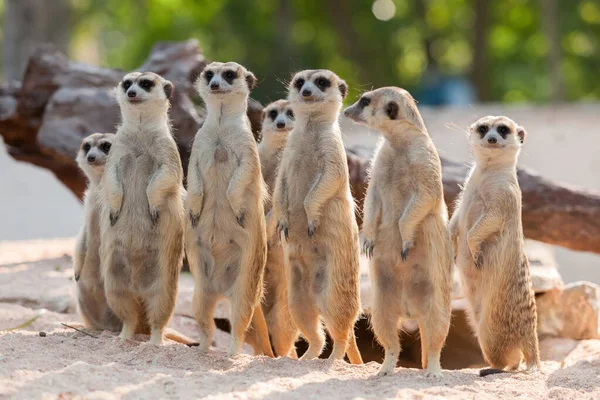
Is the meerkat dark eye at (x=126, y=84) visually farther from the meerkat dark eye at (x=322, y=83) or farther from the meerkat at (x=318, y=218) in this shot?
the meerkat dark eye at (x=322, y=83)

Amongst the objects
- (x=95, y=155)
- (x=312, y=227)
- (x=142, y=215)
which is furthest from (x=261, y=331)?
(x=95, y=155)

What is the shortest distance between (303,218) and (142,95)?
1148 millimetres

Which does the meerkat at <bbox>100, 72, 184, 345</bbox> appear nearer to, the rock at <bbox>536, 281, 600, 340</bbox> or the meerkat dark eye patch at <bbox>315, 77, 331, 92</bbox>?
the meerkat dark eye patch at <bbox>315, 77, 331, 92</bbox>

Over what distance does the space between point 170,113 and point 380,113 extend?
3.01m

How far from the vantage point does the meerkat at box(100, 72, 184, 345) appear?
17.1 feet

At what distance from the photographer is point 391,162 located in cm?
500

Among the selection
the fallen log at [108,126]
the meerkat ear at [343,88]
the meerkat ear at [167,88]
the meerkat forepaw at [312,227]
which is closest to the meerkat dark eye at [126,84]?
the meerkat ear at [167,88]

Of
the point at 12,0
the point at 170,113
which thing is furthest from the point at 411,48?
the point at 170,113

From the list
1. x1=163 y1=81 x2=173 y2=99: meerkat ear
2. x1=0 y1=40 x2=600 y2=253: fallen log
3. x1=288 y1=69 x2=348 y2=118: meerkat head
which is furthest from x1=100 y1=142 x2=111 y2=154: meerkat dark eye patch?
x1=0 y1=40 x2=600 y2=253: fallen log

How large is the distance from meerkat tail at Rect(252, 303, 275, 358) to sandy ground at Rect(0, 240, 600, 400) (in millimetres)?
390

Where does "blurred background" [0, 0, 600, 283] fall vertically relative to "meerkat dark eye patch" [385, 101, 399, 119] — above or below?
above

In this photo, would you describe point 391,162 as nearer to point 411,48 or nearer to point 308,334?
point 308,334

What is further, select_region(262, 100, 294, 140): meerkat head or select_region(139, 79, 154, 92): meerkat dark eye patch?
select_region(262, 100, 294, 140): meerkat head

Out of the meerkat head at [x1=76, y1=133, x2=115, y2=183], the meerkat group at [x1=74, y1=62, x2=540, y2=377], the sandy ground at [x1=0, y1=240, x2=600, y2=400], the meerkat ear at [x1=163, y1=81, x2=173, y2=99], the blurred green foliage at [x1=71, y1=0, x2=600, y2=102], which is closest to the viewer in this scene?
the sandy ground at [x1=0, y1=240, x2=600, y2=400]
